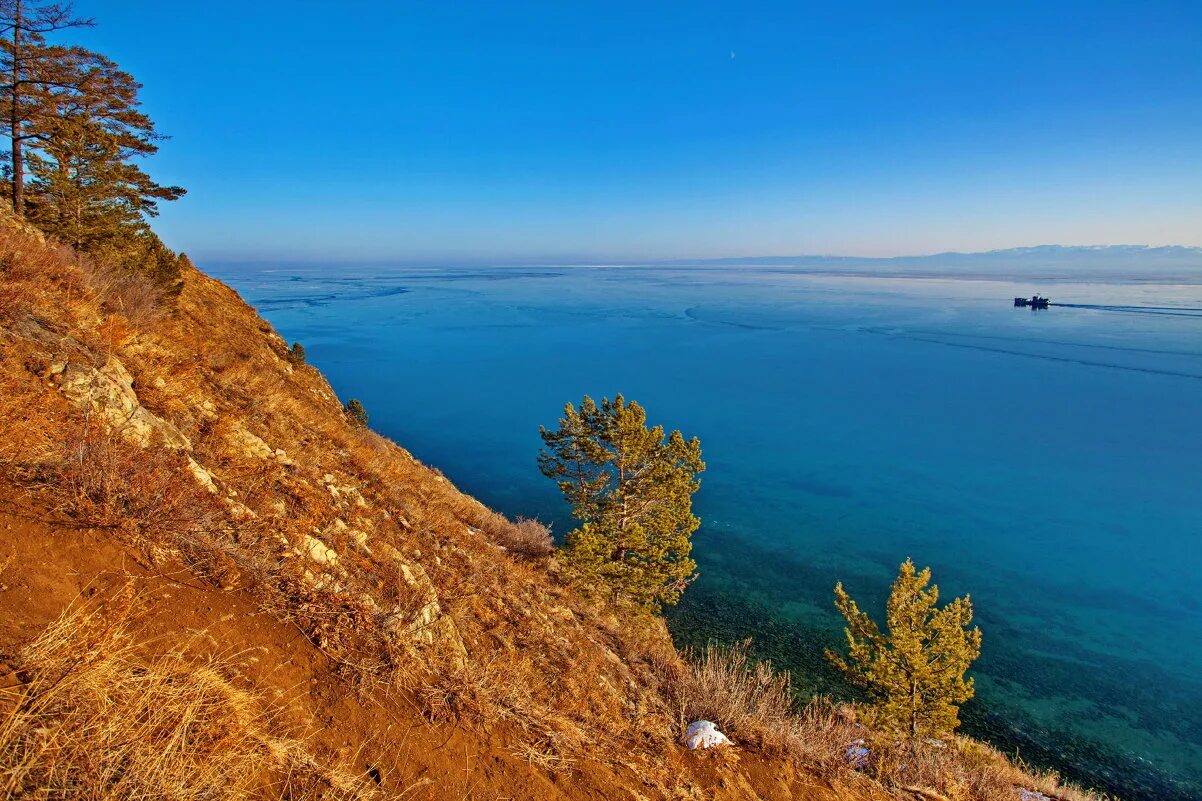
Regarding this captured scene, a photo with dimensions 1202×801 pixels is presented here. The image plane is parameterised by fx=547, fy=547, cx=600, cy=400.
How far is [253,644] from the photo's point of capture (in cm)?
411

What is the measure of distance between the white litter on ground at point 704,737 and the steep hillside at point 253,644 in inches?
5.6

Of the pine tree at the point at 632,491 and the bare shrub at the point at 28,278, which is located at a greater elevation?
the bare shrub at the point at 28,278

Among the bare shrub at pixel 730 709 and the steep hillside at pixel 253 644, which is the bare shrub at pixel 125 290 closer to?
the steep hillside at pixel 253 644

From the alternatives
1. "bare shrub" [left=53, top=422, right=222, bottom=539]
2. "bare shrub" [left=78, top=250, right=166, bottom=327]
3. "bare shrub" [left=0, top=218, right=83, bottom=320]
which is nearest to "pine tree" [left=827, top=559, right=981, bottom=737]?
"bare shrub" [left=53, top=422, right=222, bottom=539]

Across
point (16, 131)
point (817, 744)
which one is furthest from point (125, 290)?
point (817, 744)

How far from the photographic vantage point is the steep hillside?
9.93ft

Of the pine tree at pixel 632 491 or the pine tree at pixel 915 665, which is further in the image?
the pine tree at pixel 632 491

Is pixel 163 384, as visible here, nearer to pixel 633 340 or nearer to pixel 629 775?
pixel 629 775

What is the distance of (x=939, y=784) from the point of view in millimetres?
6461

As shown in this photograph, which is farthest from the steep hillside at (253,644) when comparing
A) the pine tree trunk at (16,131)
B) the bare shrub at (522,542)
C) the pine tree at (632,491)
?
the pine tree trunk at (16,131)

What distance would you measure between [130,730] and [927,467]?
46.0 m

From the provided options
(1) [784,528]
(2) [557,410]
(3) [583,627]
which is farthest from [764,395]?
(3) [583,627]

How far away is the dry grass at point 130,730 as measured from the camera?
Result: 2.54 meters

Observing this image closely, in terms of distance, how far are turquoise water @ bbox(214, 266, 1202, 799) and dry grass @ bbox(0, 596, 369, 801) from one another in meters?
21.1
